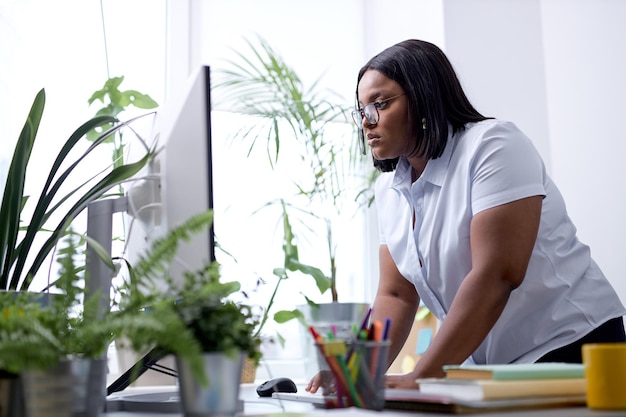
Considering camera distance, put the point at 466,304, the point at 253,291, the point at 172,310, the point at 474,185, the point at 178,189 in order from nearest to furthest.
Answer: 1. the point at 172,310
2. the point at 253,291
3. the point at 178,189
4. the point at 466,304
5. the point at 474,185

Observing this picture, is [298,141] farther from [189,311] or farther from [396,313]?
[189,311]

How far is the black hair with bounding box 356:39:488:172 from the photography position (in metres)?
1.62

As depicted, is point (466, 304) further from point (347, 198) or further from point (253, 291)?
point (347, 198)

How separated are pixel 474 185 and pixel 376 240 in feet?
7.10

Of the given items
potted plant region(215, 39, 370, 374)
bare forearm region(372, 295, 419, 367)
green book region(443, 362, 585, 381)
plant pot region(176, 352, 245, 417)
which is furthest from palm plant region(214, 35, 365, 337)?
plant pot region(176, 352, 245, 417)

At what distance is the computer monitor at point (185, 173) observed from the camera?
104cm

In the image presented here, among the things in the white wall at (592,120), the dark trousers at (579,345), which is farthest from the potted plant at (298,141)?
the dark trousers at (579,345)

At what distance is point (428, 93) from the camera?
162 cm

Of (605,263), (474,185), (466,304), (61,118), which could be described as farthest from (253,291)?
(61,118)

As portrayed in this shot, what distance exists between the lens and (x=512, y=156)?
145cm

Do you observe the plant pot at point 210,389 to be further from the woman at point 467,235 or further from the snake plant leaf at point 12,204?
the snake plant leaf at point 12,204

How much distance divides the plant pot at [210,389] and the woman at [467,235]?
0.46 metres

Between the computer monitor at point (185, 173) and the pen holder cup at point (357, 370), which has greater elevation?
the computer monitor at point (185, 173)

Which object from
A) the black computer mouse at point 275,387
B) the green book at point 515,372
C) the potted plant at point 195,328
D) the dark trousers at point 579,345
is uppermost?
the potted plant at point 195,328
